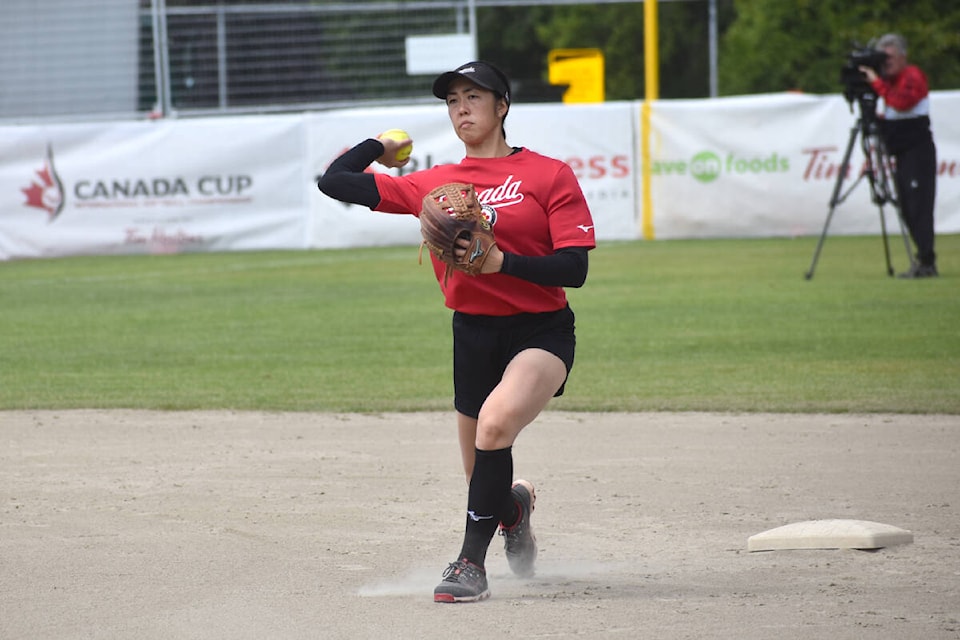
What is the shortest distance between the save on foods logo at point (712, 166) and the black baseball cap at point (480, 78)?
16171 millimetres

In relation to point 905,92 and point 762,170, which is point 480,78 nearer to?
point 905,92

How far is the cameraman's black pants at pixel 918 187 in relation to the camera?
14.5m

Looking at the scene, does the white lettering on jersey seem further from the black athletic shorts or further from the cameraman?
the cameraman

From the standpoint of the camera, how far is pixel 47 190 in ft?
68.0

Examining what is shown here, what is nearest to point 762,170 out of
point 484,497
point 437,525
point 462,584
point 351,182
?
point 437,525

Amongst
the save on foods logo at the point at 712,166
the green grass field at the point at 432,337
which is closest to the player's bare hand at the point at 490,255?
the green grass field at the point at 432,337

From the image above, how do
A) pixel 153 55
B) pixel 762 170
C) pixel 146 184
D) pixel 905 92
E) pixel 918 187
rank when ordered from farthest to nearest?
pixel 153 55 → pixel 146 184 → pixel 762 170 → pixel 918 187 → pixel 905 92

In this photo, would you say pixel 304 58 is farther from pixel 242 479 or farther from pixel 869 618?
pixel 869 618

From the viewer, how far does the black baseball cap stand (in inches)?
184

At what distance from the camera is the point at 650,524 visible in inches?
225

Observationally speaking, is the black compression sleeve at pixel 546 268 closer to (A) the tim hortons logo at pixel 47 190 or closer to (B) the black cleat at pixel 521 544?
(B) the black cleat at pixel 521 544

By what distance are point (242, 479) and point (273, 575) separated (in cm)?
184

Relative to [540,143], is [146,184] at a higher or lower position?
lower

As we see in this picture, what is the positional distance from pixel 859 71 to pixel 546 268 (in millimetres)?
10473
